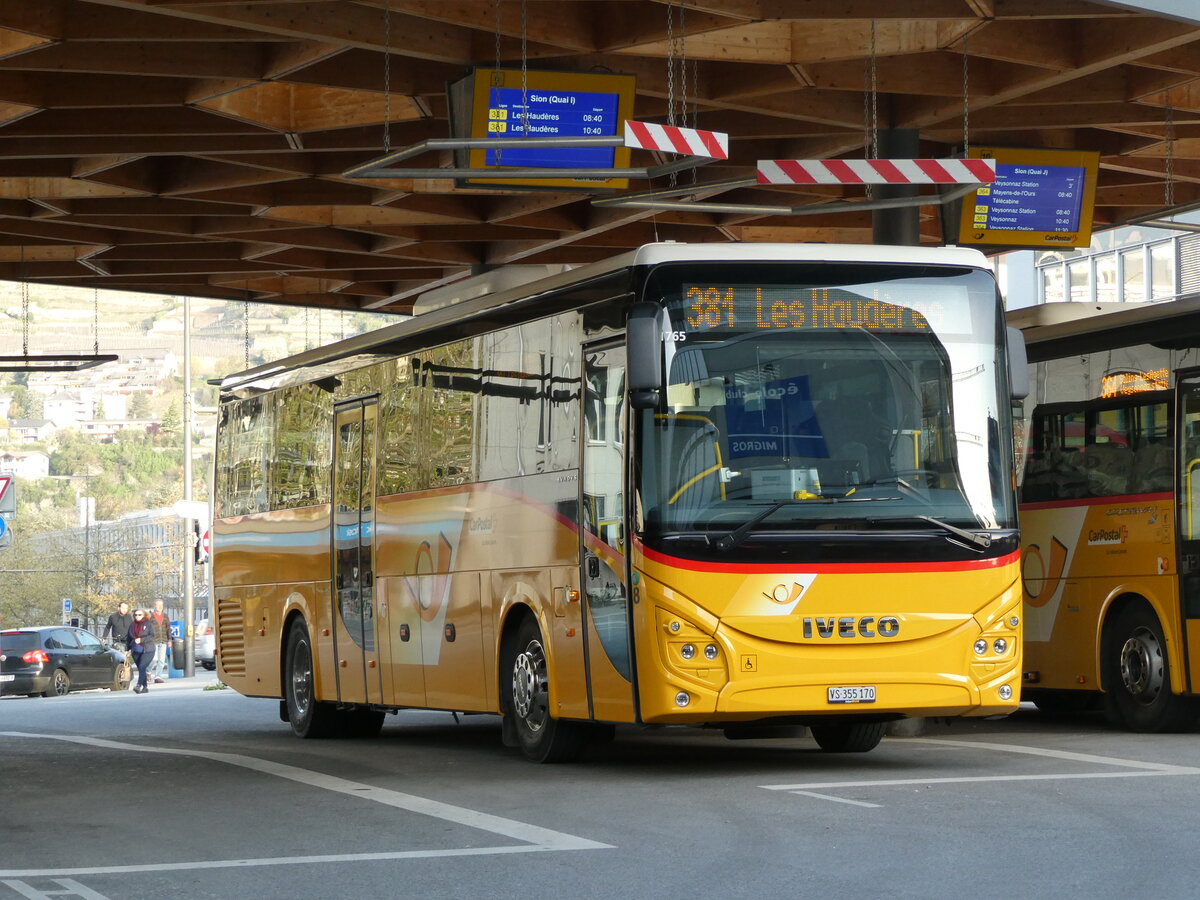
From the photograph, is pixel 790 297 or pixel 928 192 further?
pixel 928 192

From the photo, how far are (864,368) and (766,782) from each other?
8.62 ft

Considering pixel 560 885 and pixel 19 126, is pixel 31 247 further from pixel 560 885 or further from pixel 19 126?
pixel 560 885

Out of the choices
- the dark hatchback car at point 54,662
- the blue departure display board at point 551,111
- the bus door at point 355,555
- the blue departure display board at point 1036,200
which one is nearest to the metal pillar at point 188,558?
the dark hatchback car at point 54,662

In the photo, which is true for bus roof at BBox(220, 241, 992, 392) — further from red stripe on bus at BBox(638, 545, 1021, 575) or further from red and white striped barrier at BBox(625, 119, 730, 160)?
red stripe on bus at BBox(638, 545, 1021, 575)

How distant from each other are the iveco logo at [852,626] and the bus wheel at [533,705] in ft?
7.07

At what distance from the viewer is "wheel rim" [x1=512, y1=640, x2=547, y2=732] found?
1391 cm

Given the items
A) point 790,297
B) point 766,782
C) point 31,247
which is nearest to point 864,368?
point 790,297

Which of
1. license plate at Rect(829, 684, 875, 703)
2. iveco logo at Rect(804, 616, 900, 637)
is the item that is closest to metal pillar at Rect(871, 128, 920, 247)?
iveco logo at Rect(804, 616, 900, 637)

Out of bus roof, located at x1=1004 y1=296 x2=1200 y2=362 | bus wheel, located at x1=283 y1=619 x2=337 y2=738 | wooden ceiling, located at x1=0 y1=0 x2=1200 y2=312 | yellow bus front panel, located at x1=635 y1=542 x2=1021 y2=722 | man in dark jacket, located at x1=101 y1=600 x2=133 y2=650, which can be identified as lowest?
man in dark jacket, located at x1=101 y1=600 x2=133 y2=650

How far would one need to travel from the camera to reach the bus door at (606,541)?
495 inches

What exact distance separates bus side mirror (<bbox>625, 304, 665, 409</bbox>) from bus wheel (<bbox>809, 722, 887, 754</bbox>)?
3.34 m

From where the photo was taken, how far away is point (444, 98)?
18328 mm

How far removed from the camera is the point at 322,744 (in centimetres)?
1794

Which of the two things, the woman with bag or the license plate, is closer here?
the license plate
